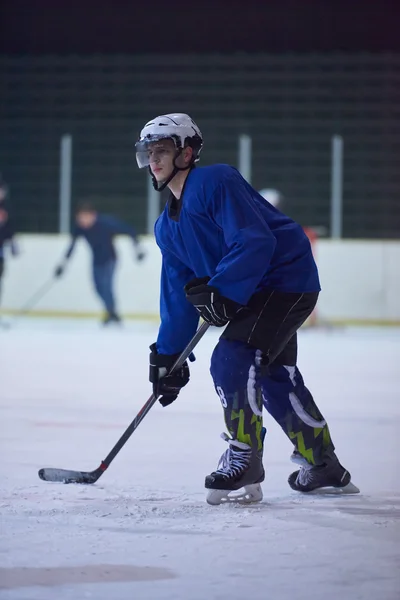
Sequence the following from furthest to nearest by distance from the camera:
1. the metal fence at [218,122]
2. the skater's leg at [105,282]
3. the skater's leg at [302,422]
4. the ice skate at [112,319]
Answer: the metal fence at [218,122] → the skater's leg at [105,282] → the ice skate at [112,319] → the skater's leg at [302,422]

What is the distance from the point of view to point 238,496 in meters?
3.05

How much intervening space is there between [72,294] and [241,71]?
305cm

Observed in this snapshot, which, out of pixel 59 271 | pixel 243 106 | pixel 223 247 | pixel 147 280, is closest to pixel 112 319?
pixel 59 271

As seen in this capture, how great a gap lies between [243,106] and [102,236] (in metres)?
2.64

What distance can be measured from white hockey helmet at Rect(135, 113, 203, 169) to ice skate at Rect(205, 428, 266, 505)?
2.51 ft

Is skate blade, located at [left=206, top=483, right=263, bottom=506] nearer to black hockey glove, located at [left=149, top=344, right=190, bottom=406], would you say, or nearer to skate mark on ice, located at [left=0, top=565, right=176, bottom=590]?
black hockey glove, located at [left=149, top=344, right=190, bottom=406]

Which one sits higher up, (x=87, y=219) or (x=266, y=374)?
(x=266, y=374)

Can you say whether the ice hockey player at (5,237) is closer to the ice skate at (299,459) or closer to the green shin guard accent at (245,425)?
the ice skate at (299,459)

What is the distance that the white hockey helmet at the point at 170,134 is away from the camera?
3.12 meters

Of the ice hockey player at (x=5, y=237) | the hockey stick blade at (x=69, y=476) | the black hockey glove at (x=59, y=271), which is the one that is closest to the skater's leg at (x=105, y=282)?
the black hockey glove at (x=59, y=271)

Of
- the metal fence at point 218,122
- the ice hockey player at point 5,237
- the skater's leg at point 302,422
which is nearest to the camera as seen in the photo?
the skater's leg at point 302,422

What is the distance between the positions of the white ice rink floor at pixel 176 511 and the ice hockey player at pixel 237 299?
0.45 ft

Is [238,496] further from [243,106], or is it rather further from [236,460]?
[243,106]

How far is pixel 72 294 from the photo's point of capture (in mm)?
11578
